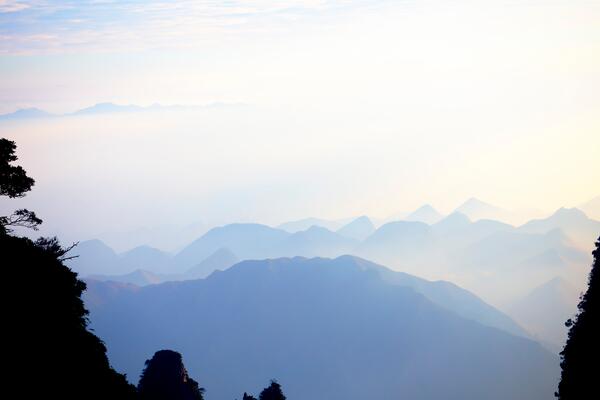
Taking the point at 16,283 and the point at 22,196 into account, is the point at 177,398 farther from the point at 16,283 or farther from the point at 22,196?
the point at 16,283

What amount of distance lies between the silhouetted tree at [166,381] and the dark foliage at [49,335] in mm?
23562

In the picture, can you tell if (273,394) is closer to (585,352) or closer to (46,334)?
(585,352)

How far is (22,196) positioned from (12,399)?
50.8 feet

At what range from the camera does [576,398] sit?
125 feet

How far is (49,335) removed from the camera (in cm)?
3122

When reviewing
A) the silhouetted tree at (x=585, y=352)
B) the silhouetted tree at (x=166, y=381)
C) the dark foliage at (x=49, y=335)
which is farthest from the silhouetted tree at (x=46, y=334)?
the silhouetted tree at (x=585, y=352)

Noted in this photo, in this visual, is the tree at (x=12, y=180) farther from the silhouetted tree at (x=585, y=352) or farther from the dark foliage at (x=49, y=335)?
the silhouetted tree at (x=585, y=352)

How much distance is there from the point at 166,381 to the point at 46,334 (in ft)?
101

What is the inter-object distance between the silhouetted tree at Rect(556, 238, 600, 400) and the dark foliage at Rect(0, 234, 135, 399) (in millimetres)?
23671

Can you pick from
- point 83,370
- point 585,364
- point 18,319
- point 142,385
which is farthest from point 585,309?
point 142,385

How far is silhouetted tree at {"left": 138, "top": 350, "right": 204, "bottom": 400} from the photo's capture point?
196ft

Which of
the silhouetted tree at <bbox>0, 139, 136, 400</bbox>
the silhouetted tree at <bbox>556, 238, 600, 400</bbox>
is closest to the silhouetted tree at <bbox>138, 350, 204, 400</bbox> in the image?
the silhouetted tree at <bbox>0, 139, 136, 400</bbox>

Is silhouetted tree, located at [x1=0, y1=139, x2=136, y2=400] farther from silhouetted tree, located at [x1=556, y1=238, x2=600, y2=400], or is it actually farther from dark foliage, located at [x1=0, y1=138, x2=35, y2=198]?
silhouetted tree, located at [x1=556, y1=238, x2=600, y2=400]

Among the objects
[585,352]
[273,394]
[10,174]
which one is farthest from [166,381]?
[585,352]
